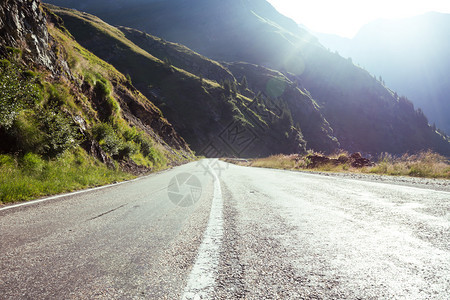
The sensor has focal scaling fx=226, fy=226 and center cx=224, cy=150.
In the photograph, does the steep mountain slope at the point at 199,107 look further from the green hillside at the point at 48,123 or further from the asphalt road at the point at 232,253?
the asphalt road at the point at 232,253

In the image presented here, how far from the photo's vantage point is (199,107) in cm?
8031

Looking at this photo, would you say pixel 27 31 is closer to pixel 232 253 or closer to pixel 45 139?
pixel 45 139

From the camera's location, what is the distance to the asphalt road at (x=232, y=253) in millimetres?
A: 1361

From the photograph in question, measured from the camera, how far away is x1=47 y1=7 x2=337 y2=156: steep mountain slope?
76.1 meters

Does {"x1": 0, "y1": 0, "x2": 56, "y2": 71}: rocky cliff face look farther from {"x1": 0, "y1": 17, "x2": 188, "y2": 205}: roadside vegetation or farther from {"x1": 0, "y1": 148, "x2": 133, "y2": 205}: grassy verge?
{"x1": 0, "y1": 148, "x2": 133, "y2": 205}: grassy verge

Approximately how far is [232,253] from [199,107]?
80490 mm

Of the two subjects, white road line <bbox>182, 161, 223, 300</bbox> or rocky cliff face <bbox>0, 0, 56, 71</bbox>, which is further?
rocky cliff face <bbox>0, 0, 56, 71</bbox>

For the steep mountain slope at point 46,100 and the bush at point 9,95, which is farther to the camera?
the steep mountain slope at point 46,100

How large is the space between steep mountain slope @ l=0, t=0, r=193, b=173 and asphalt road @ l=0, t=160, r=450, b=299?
412cm

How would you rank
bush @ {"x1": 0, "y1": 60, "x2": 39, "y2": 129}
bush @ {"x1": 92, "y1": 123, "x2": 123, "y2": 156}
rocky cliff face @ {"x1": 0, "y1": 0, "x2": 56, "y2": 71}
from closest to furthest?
1. bush @ {"x1": 0, "y1": 60, "x2": 39, "y2": 129}
2. rocky cliff face @ {"x1": 0, "y1": 0, "x2": 56, "y2": 71}
3. bush @ {"x1": 92, "y1": 123, "x2": 123, "y2": 156}

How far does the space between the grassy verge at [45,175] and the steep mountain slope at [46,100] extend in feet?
1.18

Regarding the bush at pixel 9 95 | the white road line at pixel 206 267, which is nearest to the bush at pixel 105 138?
the bush at pixel 9 95

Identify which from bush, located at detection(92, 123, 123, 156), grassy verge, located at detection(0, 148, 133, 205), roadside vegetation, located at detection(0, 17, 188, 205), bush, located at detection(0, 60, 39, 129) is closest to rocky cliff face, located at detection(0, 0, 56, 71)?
roadside vegetation, located at detection(0, 17, 188, 205)

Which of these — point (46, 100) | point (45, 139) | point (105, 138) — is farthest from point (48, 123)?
point (105, 138)
